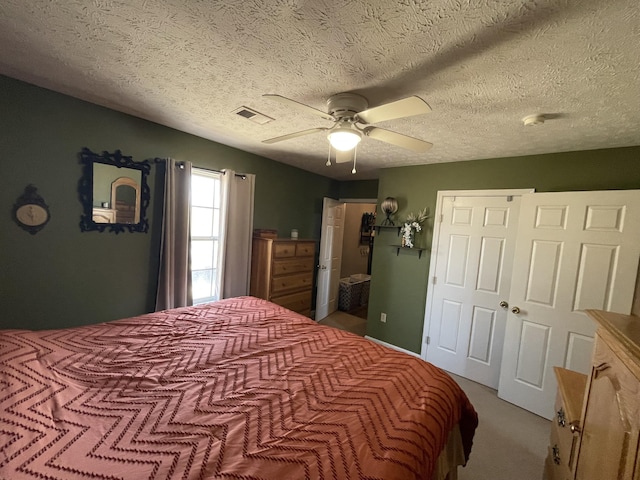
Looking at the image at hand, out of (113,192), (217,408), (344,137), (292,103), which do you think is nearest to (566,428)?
(217,408)

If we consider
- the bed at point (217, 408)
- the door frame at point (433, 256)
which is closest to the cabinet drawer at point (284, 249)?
the bed at point (217, 408)

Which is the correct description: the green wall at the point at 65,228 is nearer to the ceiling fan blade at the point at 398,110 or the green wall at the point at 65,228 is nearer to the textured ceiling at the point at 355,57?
the textured ceiling at the point at 355,57

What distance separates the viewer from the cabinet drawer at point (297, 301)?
11.3 ft

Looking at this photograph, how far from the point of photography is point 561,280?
2291 mm

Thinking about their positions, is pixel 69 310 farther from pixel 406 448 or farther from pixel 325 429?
pixel 406 448

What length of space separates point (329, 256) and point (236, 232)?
1.77 metres

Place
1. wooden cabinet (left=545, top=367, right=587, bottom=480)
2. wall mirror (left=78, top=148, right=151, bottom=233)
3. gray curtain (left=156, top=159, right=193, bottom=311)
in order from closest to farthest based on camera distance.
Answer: wooden cabinet (left=545, top=367, right=587, bottom=480) → wall mirror (left=78, top=148, right=151, bottom=233) → gray curtain (left=156, top=159, right=193, bottom=311)

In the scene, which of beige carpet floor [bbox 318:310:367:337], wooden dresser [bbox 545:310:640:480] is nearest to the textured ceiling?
wooden dresser [bbox 545:310:640:480]

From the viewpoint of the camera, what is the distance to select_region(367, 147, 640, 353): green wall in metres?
2.27

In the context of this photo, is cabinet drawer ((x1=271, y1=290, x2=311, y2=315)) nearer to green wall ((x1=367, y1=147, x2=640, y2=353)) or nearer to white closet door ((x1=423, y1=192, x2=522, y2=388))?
green wall ((x1=367, y1=147, x2=640, y2=353))

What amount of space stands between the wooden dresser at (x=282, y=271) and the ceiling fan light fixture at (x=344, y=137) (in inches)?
73.7

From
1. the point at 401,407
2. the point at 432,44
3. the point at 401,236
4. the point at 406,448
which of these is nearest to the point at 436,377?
the point at 401,407

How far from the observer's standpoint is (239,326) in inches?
74.0

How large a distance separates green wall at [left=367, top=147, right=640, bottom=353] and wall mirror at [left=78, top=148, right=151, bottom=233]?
278 cm
